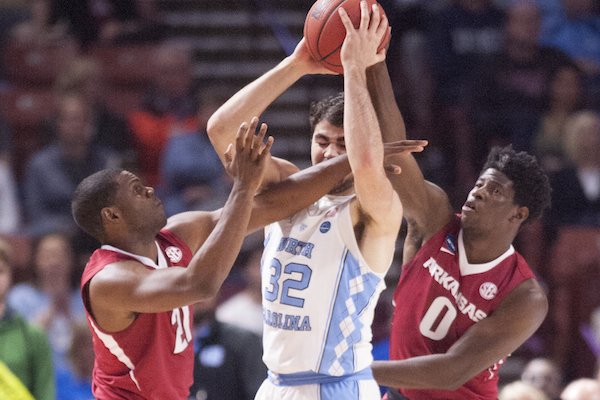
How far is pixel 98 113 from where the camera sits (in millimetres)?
9516

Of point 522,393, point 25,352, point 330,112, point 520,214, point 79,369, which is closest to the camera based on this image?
point 330,112

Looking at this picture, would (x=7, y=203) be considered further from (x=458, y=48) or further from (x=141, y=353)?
(x=141, y=353)

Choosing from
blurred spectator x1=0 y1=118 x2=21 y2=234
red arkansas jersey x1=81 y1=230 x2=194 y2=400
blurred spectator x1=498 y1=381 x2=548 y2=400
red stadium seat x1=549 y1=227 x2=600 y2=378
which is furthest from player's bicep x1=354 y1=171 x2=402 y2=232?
blurred spectator x1=0 y1=118 x2=21 y2=234

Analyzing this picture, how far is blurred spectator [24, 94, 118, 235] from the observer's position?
29.6 feet

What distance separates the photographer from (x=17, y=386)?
222 inches

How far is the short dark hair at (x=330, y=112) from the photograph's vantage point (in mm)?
5043

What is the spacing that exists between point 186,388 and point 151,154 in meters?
4.91

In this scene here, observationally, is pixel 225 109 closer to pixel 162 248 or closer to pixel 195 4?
pixel 162 248

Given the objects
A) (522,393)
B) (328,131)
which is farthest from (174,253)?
(522,393)

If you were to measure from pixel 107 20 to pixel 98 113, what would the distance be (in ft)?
4.32

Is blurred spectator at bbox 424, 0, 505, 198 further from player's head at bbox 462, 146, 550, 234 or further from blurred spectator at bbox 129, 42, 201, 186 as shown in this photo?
player's head at bbox 462, 146, 550, 234

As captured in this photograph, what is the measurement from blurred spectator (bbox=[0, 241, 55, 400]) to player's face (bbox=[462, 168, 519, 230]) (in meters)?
2.71

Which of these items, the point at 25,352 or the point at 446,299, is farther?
the point at 25,352

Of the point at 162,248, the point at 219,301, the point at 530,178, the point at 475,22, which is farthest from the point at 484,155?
the point at 162,248
